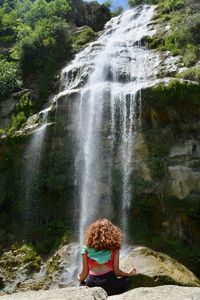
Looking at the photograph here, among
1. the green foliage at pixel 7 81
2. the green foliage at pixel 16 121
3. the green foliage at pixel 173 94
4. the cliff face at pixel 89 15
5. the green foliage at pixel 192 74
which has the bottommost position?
the green foliage at pixel 16 121

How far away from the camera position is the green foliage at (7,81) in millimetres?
21906

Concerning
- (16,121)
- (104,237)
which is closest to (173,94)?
(16,121)

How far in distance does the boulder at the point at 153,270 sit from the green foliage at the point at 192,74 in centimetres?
785

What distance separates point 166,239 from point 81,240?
280cm

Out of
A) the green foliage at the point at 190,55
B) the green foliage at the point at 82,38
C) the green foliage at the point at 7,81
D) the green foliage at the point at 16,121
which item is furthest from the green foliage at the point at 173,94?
the green foliage at the point at 82,38

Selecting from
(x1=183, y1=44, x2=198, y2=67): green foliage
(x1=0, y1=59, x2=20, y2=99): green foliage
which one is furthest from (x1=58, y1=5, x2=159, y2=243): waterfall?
(x1=0, y1=59, x2=20, y2=99): green foliage

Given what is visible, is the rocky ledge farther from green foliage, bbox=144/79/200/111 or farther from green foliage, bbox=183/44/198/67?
green foliage, bbox=183/44/198/67

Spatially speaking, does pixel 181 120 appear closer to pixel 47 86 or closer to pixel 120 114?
pixel 120 114

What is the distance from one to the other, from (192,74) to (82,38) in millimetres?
10662

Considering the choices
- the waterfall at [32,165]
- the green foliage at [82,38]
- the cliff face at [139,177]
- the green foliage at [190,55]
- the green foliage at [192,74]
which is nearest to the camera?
the cliff face at [139,177]

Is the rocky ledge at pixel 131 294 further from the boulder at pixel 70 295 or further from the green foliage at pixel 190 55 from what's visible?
the green foliage at pixel 190 55

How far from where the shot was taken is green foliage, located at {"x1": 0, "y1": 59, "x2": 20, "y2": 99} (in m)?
21.9

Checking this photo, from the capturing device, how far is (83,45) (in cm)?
2462

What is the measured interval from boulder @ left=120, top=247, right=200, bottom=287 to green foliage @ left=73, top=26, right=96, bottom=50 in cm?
1620
